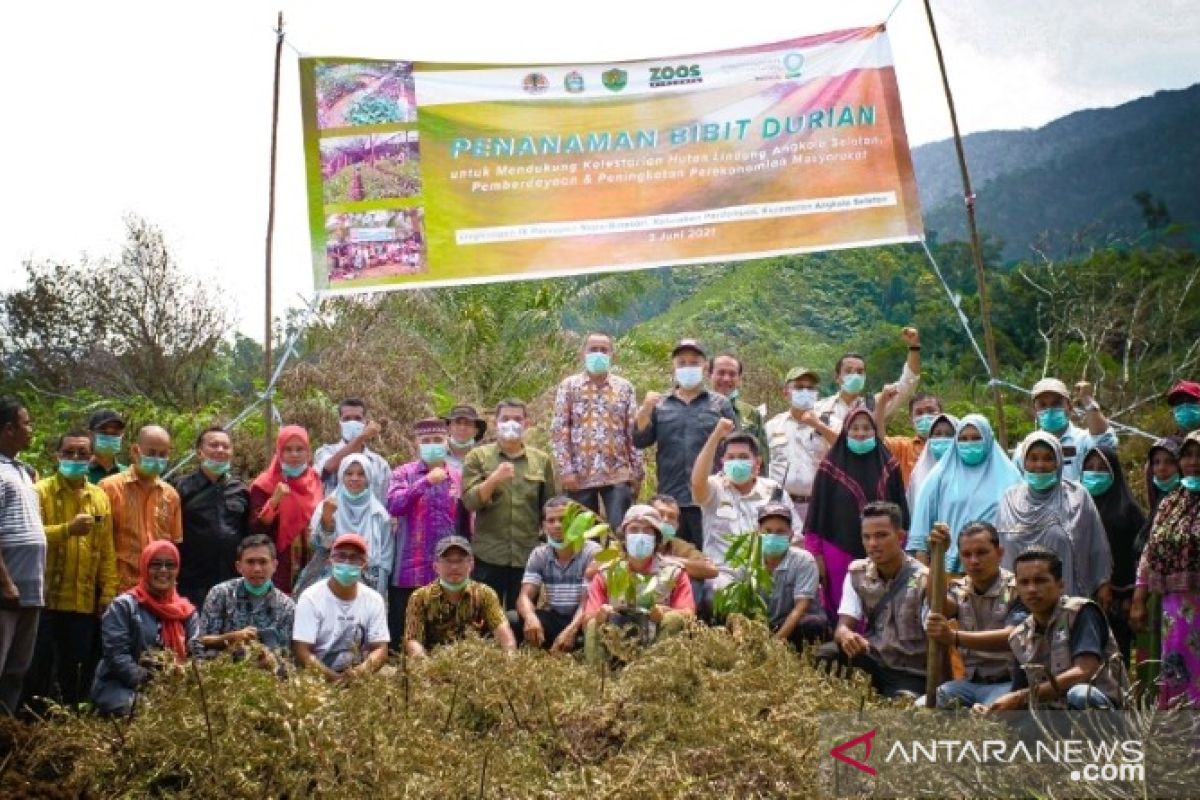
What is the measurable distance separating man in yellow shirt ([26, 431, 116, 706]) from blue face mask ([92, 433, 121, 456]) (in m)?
0.36

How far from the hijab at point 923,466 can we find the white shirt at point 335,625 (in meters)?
3.16

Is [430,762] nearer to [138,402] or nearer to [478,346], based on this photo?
[138,402]

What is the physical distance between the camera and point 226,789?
548cm

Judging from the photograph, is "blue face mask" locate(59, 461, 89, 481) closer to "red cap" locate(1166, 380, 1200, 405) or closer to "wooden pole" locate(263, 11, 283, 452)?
"wooden pole" locate(263, 11, 283, 452)

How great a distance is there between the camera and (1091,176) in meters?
48.2

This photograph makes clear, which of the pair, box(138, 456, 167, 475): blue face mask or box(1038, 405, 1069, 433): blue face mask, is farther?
box(1038, 405, 1069, 433): blue face mask

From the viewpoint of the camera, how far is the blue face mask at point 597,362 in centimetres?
882

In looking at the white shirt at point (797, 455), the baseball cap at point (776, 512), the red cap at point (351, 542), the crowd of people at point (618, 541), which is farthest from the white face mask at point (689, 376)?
the red cap at point (351, 542)

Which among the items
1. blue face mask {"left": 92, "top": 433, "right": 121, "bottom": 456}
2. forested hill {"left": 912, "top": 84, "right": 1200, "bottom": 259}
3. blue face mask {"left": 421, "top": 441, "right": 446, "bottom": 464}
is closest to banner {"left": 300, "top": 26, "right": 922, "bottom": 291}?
blue face mask {"left": 421, "top": 441, "right": 446, "bottom": 464}

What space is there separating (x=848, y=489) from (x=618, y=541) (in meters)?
1.46

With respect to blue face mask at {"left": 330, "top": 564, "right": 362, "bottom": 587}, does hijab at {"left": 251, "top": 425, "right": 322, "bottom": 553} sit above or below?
above

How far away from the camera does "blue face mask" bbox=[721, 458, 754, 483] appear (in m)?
8.31
